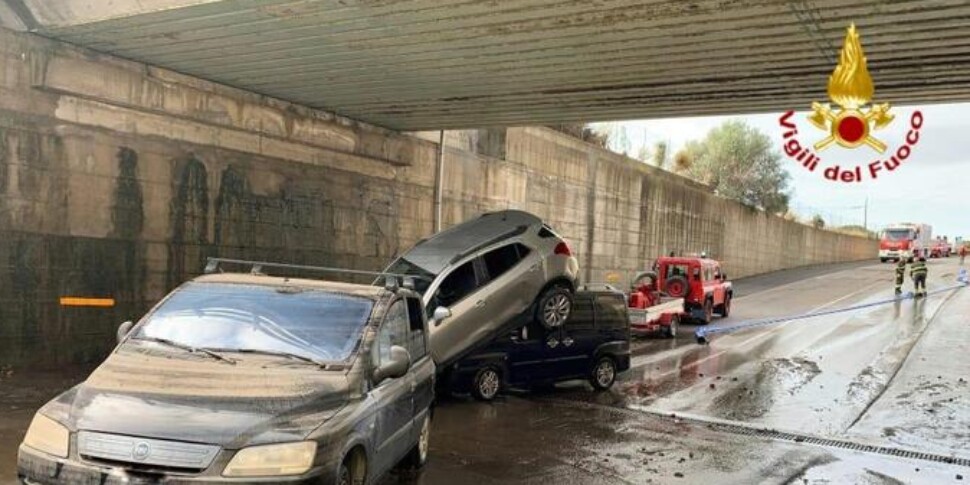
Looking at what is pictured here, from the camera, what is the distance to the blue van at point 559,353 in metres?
11.4

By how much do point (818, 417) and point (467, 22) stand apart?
289 inches

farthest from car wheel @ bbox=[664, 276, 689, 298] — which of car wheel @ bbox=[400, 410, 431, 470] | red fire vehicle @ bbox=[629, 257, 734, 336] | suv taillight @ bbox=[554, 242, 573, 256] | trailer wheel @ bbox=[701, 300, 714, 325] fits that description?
car wheel @ bbox=[400, 410, 431, 470]

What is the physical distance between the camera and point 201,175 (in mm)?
13555

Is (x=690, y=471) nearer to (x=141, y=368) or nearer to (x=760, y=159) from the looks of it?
(x=141, y=368)

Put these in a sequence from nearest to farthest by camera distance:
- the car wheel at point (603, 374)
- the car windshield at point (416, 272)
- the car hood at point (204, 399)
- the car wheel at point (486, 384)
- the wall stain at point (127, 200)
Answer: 1. the car hood at point (204, 399)
2. the car windshield at point (416, 272)
3. the car wheel at point (486, 384)
4. the wall stain at point (127, 200)
5. the car wheel at point (603, 374)

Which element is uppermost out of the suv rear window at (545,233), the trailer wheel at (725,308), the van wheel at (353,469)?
the suv rear window at (545,233)

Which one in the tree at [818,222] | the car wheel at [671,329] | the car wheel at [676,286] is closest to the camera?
the car wheel at [671,329]

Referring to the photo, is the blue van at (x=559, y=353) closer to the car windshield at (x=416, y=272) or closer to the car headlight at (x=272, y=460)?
the car windshield at (x=416, y=272)

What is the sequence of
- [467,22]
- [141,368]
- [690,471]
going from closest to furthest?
1. [141,368]
2. [690,471]
3. [467,22]

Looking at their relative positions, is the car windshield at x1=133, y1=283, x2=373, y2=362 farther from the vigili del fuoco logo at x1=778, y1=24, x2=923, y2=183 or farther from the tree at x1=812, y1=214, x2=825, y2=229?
the tree at x1=812, y1=214, x2=825, y2=229

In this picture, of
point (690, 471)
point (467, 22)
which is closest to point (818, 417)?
point (690, 471)

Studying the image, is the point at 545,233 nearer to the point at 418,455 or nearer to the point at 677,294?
the point at 418,455

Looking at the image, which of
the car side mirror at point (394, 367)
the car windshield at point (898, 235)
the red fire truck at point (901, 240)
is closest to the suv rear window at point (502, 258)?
the car side mirror at point (394, 367)

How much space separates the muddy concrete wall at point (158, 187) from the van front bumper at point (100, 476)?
7.87 meters
